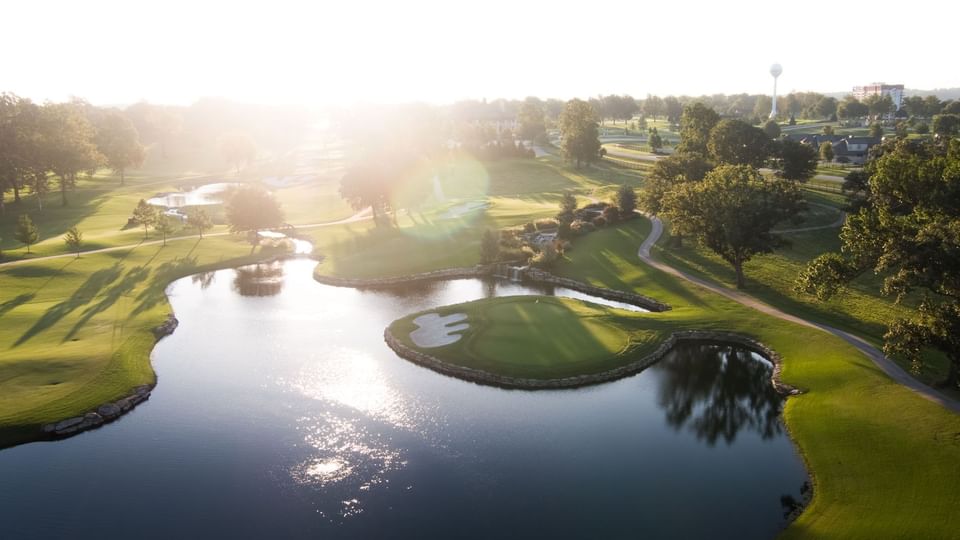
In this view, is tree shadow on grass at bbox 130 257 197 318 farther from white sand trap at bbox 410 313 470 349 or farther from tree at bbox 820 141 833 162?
tree at bbox 820 141 833 162

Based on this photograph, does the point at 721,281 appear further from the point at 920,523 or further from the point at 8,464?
the point at 8,464

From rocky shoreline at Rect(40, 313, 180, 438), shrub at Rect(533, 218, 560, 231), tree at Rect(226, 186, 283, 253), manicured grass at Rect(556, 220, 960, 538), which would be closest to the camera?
manicured grass at Rect(556, 220, 960, 538)

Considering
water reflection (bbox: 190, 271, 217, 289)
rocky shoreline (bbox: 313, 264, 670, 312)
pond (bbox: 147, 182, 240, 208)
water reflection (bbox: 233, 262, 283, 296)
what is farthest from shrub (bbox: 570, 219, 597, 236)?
pond (bbox: 147, 182, 240, 208)

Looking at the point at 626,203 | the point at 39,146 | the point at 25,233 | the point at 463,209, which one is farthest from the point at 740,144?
the point at 39,146

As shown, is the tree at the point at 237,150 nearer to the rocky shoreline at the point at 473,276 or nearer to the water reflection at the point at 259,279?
the water reflection at the point at 259,279

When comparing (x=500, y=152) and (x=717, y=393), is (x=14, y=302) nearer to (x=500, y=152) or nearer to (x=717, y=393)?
(x=717, y=393)

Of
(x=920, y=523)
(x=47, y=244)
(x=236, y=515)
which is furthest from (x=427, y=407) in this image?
(x=47, y=244)

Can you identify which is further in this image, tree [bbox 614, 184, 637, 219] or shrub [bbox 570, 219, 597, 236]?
tree [bbox 614, 184, 637, 219]

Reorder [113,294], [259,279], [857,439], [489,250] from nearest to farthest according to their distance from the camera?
[857,439]
[113,294]
[259,279]
[489,250]
